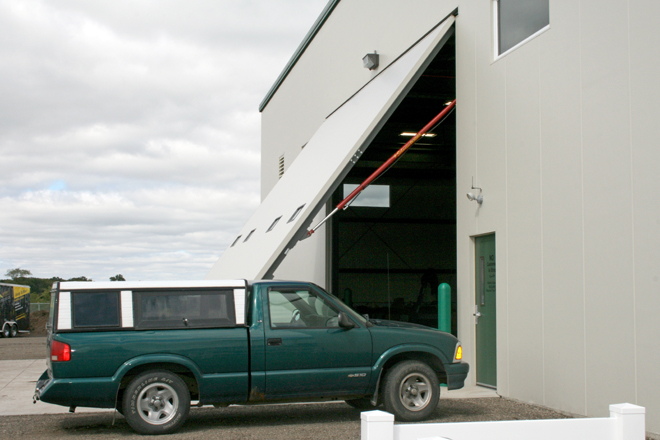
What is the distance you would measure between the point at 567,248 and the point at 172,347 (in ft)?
17.2

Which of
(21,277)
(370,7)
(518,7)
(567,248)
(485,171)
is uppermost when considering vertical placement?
(370,7)

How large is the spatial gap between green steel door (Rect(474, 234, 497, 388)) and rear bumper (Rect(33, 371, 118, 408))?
5979 millimetres

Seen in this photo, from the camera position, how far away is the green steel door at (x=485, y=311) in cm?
1057

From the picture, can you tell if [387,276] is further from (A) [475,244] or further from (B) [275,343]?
(B) [275,343]

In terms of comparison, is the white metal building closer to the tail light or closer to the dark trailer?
the tail light

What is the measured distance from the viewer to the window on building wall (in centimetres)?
971

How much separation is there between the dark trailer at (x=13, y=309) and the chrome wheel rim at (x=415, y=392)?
30491 mm

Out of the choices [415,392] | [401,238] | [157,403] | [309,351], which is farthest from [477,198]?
[401,238]

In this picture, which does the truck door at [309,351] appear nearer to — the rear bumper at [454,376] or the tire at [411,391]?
the tire at [411,391]

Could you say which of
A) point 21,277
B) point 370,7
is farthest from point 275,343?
point 21,277

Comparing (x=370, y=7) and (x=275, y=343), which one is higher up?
(x=370, y=7)

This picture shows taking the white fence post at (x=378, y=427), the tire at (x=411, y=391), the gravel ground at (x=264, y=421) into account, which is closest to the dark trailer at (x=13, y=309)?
the gravel ground at (x=264, y=421)

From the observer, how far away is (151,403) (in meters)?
7.53

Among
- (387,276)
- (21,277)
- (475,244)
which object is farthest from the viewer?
(21,277)
